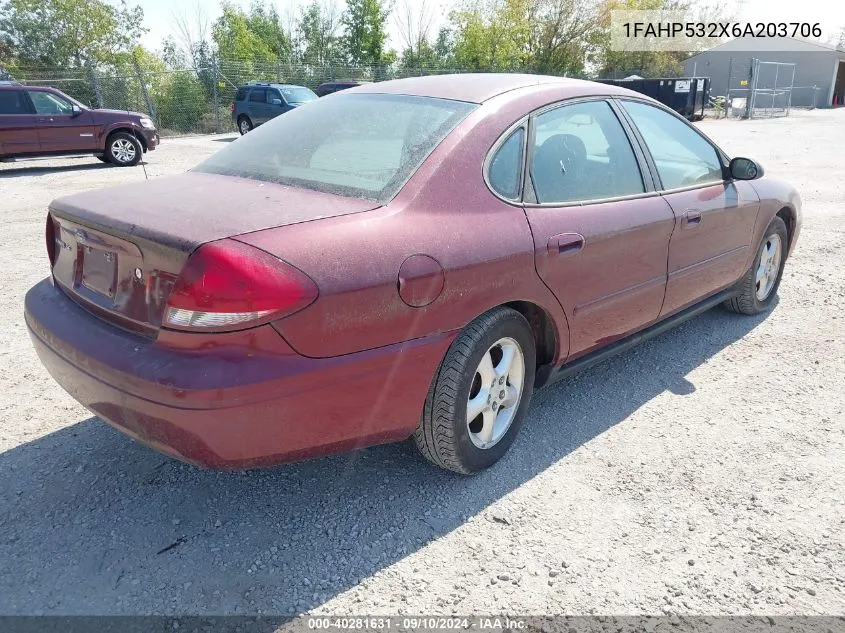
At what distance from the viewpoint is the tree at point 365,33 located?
44594 mm

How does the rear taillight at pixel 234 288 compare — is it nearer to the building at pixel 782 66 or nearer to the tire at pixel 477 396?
the tire at pixel 477 396

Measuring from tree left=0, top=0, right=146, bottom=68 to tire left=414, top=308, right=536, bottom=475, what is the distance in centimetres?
4054

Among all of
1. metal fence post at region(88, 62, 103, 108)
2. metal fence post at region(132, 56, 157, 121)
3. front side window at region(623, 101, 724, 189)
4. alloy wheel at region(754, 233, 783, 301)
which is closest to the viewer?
front side window at region(623, 101, 724, 189)

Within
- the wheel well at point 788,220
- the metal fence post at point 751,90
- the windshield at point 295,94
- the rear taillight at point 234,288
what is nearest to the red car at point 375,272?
the rear taillight at point 234,288

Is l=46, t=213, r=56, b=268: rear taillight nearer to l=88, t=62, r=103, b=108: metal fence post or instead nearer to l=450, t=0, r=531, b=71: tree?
l=88, t=62, r=103, b=108: metal fence post

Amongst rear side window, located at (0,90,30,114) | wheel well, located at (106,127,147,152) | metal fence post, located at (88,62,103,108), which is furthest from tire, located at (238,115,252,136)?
rear side window, located at (0,90,30,114)

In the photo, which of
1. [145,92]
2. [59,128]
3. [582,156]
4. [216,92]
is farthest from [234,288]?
[216,92]

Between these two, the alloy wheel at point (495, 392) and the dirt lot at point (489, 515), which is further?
the alloy wheel at point (495, 392)

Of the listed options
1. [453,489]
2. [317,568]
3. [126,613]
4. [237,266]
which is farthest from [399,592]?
[237,266]

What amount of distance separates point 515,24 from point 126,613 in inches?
1884

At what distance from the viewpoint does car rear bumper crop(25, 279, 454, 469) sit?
2016 mm

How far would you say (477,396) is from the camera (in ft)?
8.93

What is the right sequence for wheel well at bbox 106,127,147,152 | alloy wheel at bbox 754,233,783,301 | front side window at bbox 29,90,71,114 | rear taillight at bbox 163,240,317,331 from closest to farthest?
rear taillight at bbox 163,240,317,331 < alloy wheel at bbox 754,233,783,301 < front side window at bbox 29,90,71,114 < wheel well at bbox 106,127,147,152

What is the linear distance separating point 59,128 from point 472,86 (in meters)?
12.7
